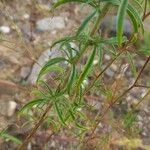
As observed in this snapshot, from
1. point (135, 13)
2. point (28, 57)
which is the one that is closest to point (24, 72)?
point (28, 57)

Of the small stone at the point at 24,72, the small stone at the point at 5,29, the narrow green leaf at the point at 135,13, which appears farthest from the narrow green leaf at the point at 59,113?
the small stone at the point at 5,29

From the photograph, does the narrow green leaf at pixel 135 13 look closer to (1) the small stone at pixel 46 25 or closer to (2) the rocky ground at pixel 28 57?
(2) the rocky ground at pixel 28 57

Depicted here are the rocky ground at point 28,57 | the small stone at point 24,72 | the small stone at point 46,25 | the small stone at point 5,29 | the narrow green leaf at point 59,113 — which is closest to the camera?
the narrow green leaf at point 59,113

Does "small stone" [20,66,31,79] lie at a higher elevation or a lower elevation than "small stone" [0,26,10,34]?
lower

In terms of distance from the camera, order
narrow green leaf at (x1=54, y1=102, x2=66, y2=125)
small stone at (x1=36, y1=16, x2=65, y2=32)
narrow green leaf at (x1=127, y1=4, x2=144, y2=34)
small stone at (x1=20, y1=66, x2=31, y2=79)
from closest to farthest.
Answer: narrow green leaf at (x1=127, y1=4, x2=144, y2=34) → narrow green leaf at (x1=54, y1=102, x2=66, y2=125) → small stone at (x1=20, y1=66, x2=31, y2=79) → small stone at (x1=36, y1=16, x2=65, y2=32)

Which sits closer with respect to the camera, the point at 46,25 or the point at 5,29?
the point at 5,29

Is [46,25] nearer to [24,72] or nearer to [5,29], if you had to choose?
[5,29]

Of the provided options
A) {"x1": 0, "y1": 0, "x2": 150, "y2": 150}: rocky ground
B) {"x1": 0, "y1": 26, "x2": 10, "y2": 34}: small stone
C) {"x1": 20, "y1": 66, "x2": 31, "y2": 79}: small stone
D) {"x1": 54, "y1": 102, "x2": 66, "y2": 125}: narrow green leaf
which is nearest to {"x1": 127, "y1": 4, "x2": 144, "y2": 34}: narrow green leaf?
{"x1": 54, "y1": 102, "x2": 66, "y2": 125}: narrow green leaf

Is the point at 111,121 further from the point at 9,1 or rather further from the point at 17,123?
the point at 9,1

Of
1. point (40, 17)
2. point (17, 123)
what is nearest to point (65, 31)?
point (40, 17)

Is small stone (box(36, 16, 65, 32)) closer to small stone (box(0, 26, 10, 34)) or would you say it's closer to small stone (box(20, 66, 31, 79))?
small stone (box(0, 26, 10, 34))
